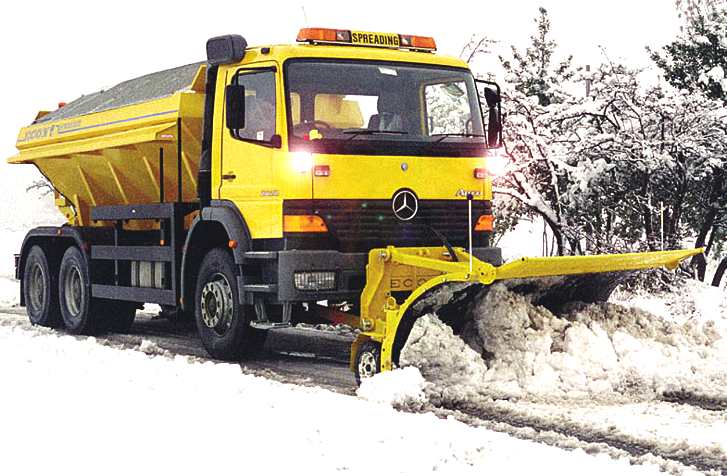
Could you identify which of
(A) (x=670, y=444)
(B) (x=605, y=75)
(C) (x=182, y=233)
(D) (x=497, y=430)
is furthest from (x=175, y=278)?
(B) (x=605, y=75)

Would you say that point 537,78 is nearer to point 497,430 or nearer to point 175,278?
point 175,278

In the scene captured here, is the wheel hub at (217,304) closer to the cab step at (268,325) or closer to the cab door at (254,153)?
the cab step at (268,325)

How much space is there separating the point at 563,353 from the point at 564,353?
12mm

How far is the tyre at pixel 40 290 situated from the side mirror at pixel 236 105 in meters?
5.19

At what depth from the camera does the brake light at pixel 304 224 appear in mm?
9164

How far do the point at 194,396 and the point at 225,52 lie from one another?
346 cm

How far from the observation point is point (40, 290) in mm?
13898

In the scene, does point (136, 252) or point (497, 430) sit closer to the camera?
point (497, 430)

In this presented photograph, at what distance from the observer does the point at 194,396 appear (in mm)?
7910

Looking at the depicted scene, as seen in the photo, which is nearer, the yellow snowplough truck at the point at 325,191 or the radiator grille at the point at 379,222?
the yellow snowplough truck at the point at 325,191

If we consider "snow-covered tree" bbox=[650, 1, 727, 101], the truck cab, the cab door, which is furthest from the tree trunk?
the cab door

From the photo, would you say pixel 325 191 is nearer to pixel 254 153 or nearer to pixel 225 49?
pixel 254 153

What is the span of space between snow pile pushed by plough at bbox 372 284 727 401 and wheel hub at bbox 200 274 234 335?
2268 millimetres

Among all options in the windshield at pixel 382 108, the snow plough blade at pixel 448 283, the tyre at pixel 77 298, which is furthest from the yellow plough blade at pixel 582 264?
the tyre at pixel 77 298
